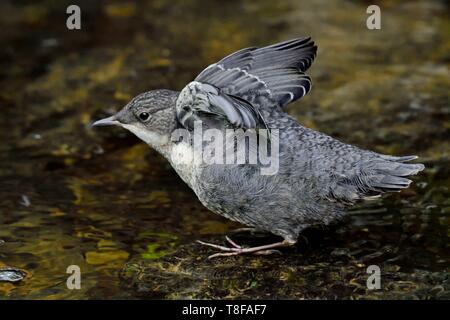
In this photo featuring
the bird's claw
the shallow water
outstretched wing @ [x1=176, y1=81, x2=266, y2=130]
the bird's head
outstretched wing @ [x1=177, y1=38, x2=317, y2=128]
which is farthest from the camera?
the bird's head

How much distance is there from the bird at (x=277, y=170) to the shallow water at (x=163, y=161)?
344 mm

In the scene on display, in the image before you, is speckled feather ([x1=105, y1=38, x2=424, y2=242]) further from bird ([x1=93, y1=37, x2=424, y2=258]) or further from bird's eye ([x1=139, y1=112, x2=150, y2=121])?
bird's eye ([x1=139, y1=112, x2=150, y2=121])

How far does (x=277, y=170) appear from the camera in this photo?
536cm

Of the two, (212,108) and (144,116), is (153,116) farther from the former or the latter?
(212,108)

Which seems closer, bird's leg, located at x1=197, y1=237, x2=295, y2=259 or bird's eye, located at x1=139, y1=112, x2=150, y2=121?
bird's leg, located at x1=197, y1=237, x2=295, y2=259

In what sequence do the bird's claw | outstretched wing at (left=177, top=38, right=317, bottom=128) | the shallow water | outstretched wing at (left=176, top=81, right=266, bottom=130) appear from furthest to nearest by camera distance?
outstretched wing at (left=177, top=38, right=317, bottom=128)
the bird's claw
the shallow water
outstretched wing at (left=176, top=81, right=266, bottom=130)

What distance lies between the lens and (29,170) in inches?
273

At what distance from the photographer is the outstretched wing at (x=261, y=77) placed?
18.4 ft

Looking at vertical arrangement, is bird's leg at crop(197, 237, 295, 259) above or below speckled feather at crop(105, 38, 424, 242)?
below

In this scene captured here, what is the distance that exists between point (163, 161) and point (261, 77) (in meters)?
1.74

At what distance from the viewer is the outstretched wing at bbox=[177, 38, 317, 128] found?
220 inches

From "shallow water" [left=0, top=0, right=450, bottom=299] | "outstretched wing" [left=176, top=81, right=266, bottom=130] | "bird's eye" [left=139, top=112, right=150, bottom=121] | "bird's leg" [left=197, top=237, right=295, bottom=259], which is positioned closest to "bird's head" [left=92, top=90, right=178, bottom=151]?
"bird's eye" [left=139, top=112, right=150, bottom=121]

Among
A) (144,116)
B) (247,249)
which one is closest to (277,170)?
(247,249)

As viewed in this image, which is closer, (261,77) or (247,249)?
(247,249)
